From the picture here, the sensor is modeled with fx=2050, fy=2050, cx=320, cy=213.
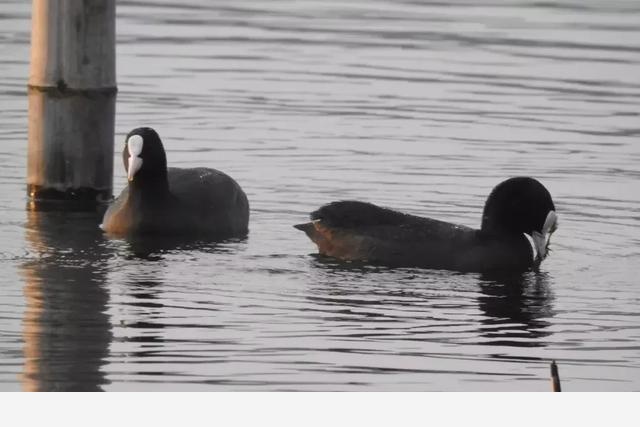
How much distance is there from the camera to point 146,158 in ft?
44.0

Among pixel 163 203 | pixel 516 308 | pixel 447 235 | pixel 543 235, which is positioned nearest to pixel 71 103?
pixel 163 203

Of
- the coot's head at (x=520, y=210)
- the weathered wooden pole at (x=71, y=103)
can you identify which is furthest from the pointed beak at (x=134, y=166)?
the coot's head at (x=520, y=210)

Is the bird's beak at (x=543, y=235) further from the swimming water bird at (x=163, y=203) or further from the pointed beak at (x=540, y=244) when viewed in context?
the swimming water bird at (x=163, y=203)

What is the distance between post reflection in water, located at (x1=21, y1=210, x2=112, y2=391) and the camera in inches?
372

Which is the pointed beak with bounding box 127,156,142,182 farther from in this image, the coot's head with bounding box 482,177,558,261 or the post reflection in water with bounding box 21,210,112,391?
the coot's head with bounding box 482,177,558,261

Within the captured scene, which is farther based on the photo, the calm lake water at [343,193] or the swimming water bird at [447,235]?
the swimming water bird at [447,235]

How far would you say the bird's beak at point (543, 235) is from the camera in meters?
12.8

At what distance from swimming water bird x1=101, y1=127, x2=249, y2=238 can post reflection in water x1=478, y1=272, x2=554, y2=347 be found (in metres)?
1.98

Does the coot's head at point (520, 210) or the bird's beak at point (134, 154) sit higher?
the bird's beak at point (134, 154)

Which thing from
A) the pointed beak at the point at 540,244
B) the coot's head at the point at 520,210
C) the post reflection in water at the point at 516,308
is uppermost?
A: the coot's head at the point at 520,210

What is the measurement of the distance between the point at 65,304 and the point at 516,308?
100 inches

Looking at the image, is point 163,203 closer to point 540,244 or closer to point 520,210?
point 520,210

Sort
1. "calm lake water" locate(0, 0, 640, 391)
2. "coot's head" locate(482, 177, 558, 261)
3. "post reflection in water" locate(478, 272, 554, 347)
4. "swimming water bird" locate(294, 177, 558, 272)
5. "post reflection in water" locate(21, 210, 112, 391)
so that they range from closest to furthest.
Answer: "post reflection in water" locate(21, 210, 112, 391) < "calm lake water" locate(0, 0, 640, 391) < "post reflection in water" locate(478, 272, 554, 347) < "swimming water bird" locate(294, 177, 558, 272) < "coot's head" locate(482, 177, 558, 261)

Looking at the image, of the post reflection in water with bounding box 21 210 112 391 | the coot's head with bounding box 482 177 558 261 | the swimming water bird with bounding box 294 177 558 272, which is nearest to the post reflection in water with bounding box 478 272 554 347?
the swimming water bird with bounding box 294 177 558 272
